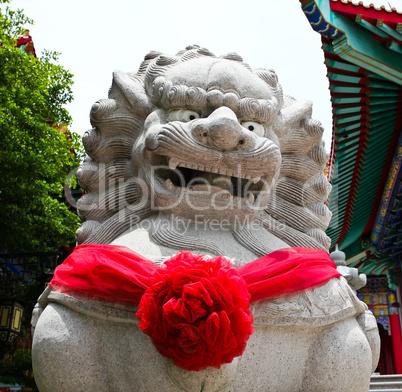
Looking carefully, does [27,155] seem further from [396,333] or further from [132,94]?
[396,333]

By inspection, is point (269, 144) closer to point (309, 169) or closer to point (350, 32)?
point (309, 169)

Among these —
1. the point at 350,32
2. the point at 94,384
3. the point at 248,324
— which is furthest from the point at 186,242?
the point at 350,32

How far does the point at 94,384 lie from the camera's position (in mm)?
1651

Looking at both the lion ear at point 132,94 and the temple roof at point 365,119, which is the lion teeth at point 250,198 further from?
the temple roof at point 365,119

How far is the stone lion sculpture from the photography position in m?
1.65

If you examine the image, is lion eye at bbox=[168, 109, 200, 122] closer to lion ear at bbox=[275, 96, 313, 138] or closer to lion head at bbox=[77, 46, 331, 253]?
lion head at bbox=[77, 46, 331, 253]

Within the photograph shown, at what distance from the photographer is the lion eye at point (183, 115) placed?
6.51ft

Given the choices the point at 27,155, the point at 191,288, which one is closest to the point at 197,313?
the point at 191,288

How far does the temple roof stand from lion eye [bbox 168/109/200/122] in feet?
6.46

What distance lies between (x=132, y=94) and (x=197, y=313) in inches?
43.6

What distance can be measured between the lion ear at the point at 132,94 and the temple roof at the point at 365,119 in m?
1.93

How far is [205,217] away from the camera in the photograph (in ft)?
6.51

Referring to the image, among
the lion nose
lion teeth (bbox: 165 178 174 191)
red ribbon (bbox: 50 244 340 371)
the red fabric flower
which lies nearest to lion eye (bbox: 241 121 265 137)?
the lion nose

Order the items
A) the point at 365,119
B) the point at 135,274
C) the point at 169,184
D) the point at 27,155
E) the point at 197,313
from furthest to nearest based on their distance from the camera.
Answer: the point at 27,155
the point at 365,119
the point at 169,184
the point at 135,274
the point at 197,313
